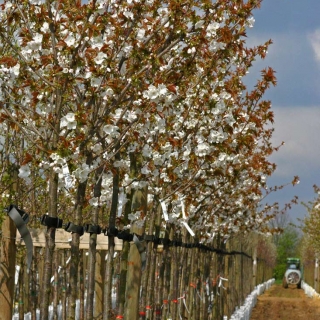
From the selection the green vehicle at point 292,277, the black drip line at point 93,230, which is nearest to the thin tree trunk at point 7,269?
the black drip line at point 93,230

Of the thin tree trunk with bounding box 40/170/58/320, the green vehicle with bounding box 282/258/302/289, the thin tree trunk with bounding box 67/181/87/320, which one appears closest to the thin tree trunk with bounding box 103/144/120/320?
the thin tree trunk with bounding box 67/181/87/320

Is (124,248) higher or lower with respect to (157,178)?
lower

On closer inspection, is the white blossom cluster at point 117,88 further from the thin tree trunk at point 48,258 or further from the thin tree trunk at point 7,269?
the thin tree trunk at point 7,269

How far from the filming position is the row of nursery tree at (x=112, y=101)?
5879 millimetres

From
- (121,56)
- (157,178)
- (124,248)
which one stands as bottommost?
(124,248)

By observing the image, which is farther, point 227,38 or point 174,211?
point 174,211

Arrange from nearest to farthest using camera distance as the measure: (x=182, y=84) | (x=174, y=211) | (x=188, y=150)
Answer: (x=182, y=84)
(x=188, y=150)
(x=174, y=211)

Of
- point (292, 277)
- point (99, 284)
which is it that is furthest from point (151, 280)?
point (292, 277)

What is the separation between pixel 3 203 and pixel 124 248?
139 centimetres

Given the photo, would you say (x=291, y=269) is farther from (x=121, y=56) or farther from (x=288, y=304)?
(x=121, y=56)

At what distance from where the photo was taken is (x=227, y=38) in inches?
291

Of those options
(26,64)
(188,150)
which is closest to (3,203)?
(188,150)

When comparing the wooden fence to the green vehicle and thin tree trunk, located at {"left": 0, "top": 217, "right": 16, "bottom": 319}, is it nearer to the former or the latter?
thin tree trunk, located at {"left": 0, "top": 217, "right": 16, "bottom": 319}

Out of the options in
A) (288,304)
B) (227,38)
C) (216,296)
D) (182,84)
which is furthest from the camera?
(288,304)
